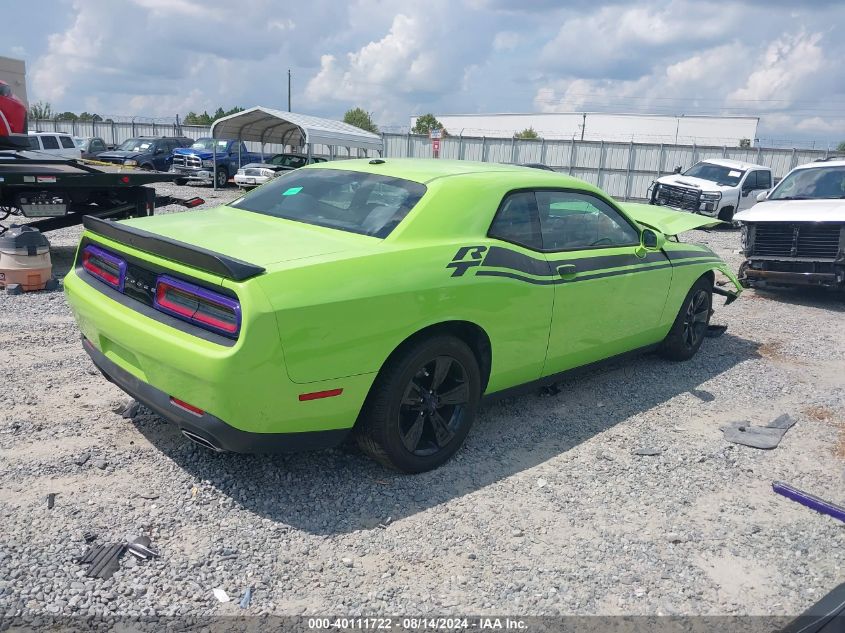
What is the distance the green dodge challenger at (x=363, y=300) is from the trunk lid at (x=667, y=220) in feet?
2.73

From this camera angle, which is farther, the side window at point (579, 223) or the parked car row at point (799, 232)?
the parked car row at point (799, 232)

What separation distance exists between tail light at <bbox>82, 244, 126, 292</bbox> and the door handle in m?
2.48

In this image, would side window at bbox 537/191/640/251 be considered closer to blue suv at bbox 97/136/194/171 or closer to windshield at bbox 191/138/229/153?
windshield at bbox 191/138/229/153

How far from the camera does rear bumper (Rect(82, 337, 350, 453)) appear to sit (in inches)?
120

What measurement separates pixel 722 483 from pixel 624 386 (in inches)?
58.9

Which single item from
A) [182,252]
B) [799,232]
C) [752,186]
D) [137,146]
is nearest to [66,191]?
[182,252]

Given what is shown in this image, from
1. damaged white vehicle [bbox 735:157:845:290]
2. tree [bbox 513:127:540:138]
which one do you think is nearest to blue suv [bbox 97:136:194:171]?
damaged white vehicle [bbox 735:157:845:290]

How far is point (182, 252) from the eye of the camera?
10.3 feet

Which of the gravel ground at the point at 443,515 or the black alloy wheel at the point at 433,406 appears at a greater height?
the black alloy wheel at the point at 433,406

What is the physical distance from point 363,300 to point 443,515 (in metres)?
1.15

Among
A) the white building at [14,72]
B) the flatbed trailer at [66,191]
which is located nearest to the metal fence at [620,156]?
the white building at [14,72]

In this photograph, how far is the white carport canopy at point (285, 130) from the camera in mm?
22047

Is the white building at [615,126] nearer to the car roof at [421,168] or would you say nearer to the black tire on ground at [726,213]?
the black tire on ground at [726,213]

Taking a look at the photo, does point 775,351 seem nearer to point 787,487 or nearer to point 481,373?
point 787,487
